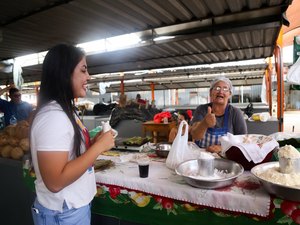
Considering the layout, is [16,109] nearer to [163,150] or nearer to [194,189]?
[163,150]

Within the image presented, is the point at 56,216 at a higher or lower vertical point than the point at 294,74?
lower

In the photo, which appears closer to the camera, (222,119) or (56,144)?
(56,144)

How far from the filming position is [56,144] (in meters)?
1.00

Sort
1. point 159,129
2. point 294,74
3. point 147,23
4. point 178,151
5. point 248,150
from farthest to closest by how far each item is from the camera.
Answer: point 159,129 → point 147,23 → point 294,74 → point 178,151 → point 248,150

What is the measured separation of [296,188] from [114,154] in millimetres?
1579

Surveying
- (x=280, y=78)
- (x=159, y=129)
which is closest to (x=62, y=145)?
(x=159, y=129)

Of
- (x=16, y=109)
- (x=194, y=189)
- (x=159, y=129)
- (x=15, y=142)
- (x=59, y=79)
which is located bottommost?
(x=159, y=129)

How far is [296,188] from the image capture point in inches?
41.8

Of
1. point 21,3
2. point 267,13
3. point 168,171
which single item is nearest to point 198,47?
point 267,13

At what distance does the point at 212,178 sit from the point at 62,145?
86 cm

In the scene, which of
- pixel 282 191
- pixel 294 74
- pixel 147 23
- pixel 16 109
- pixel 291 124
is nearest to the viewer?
pixel 282 191

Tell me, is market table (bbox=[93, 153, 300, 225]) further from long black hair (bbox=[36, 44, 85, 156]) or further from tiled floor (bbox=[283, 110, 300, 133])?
tiled floor (bbox=[283, 110, 300, 133])

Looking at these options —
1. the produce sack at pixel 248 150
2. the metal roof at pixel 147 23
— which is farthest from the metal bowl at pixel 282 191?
the metal roof at pixel 147 23

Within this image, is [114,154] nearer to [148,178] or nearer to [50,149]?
[148,178]
